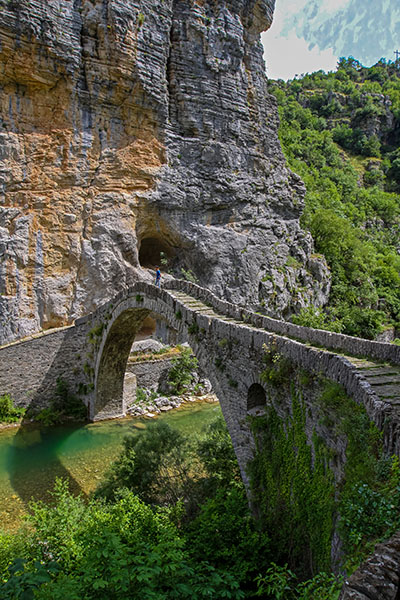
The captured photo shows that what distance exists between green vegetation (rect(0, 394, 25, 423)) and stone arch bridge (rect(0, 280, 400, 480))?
291 mm

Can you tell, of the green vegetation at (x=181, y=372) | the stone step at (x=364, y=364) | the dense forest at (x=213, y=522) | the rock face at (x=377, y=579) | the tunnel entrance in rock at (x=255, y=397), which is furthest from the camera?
the green vegetation at (x=181, y=372)

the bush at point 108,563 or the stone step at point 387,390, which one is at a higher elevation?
the stone step at point 387,390

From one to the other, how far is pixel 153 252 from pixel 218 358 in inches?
628

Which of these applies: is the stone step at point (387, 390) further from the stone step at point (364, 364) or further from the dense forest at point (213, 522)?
the stone step at point (364, 364)

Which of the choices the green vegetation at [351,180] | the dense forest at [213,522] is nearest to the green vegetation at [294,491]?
the dense forest at [213,522]

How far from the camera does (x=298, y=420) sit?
21.9ft

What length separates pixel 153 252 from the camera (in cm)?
2442

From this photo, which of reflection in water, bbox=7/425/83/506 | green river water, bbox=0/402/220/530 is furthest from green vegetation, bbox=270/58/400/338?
reflection in water, bbox=7/425/83/506

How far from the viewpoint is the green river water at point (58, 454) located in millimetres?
10734

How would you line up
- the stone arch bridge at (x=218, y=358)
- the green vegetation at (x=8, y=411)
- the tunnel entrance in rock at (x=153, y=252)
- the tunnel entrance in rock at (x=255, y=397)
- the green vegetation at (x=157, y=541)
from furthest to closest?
the tunnel entrance in rock at (x=153, y=252), the green vegetation at (x=8, y=411), the tunnel entrance in rock at (x=255, y=397), the stone arch bridge at (x=218, y=358), the green vegetation at (x=157, y=541)

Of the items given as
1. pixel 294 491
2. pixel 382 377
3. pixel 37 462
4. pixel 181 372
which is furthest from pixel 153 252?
pixel 382 377

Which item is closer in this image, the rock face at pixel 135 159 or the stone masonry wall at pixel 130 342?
the stone masonry wall at pixel 130 342

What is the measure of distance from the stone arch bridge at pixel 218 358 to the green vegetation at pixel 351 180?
11291mm

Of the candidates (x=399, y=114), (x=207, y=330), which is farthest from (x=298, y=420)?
(x=399, y=114)
